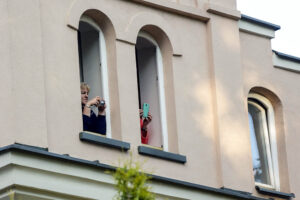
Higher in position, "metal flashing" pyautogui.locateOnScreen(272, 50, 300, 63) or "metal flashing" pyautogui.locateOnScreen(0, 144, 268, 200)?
"metal flashing" pyautogui.locateOnScreen(272, 50, 300, 63)

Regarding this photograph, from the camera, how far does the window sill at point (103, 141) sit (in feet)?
90.3

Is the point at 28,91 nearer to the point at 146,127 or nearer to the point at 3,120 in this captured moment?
the point at 3,120

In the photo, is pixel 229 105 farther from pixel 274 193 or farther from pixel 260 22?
pixel 260 22

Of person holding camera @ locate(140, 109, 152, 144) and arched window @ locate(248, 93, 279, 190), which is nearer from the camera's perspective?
person holding camera @ locate(140, 109, 152, 144)

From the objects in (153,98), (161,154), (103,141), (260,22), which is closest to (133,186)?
(103,141)

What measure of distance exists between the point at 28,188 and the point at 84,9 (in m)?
3.81

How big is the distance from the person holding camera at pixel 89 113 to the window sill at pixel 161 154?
0.73m

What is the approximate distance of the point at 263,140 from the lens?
31.8m

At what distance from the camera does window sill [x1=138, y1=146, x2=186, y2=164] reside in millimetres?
28406

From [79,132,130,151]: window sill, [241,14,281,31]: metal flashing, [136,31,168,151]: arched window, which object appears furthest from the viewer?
[241,14,281,31]: metal flashing

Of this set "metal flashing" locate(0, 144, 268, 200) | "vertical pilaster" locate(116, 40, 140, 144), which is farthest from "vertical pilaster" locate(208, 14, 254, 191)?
"vertical pilaster" locate(116, 40, 140, 144)

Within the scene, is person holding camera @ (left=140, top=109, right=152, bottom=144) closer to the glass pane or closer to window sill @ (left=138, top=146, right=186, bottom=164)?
window sill @ (left=138, top=146, right=186, bottom=164)

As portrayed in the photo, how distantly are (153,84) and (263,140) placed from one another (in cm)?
300

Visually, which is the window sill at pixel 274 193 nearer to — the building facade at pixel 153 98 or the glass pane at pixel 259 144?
the building facade at pixel 153 98
